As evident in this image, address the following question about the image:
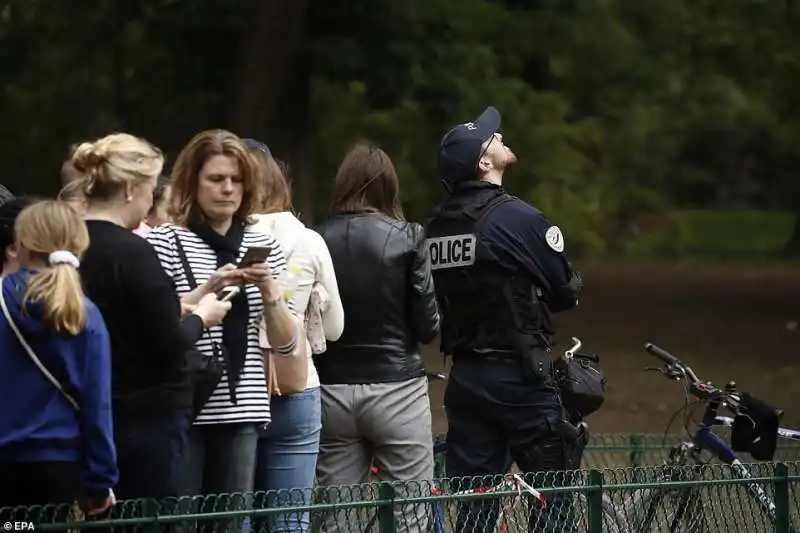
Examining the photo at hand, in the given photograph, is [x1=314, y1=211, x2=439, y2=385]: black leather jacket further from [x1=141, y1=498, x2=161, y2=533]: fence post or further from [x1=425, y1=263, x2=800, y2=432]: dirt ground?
[x1=425, y1=263, x2=800, y2=432]: dirt ground

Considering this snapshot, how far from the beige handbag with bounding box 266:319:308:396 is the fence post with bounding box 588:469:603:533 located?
1032 mm

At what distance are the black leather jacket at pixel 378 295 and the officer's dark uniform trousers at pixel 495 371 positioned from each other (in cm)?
20

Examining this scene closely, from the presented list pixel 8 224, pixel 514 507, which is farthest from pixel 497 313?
pixel 8 224

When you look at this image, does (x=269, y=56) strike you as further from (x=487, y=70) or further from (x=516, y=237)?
(x=516, y=237)

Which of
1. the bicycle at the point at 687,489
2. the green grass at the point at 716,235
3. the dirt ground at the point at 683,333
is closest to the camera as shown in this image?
the bicycle at the point at 687,489

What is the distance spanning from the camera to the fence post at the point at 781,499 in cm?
666

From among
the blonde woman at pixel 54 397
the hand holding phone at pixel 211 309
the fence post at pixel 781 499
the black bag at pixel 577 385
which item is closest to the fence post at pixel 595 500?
the black bag at pixel 577 385

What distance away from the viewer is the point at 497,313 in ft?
21.7

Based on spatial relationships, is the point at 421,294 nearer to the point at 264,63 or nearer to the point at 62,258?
the point at 62,258

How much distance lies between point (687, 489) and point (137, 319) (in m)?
2.37

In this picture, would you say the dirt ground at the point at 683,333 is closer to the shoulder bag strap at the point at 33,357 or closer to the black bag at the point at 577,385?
the black bag at the point at 577,385

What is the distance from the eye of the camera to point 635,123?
23.5 m

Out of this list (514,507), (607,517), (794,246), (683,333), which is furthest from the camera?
(794,246)

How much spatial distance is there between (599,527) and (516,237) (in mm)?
1197
